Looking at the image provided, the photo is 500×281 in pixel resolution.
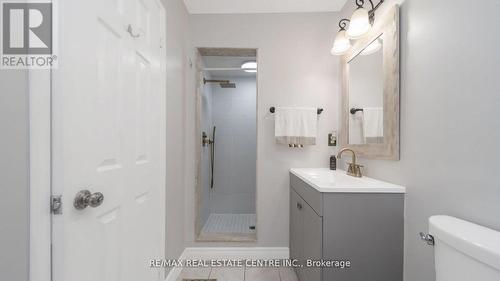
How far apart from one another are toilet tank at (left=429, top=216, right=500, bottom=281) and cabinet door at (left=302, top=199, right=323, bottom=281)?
513 millimetres

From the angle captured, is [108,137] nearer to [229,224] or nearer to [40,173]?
[40,173]

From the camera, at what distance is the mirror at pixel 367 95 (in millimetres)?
1471

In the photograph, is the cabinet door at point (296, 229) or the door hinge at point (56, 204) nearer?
the door hinge at point (56, 204)

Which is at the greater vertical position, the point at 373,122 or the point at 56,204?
the point at 373,122

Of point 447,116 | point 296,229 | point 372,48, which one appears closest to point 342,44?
point 372,48

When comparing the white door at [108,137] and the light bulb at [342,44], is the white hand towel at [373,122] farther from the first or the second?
the white door at [108,137]

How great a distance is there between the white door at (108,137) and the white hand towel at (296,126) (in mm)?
1085

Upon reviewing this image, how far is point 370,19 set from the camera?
61.0 inches

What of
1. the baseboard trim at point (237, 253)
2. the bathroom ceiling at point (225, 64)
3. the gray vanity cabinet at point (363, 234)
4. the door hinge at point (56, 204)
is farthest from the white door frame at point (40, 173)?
the bathroom ceiling at point (225, 64)

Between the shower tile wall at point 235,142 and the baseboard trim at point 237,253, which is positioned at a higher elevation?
the shower tile wall at point 235,142

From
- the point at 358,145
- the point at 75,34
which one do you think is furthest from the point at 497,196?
the point at 75,34

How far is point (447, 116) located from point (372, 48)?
2.71 feet

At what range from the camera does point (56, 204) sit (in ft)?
2.27

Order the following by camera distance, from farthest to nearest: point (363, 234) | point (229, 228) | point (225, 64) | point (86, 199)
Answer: point (225, 64), point (229, 228), point (363, 234), point (86, 199)
